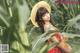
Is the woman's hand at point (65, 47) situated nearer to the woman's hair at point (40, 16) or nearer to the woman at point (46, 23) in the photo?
the woman at point (46, 23)

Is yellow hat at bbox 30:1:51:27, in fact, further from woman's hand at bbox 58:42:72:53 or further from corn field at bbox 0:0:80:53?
woman's hand at bbox 58:42:72:53

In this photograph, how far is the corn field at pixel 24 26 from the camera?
2.39 meters

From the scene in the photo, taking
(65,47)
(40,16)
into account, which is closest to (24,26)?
(40,16)

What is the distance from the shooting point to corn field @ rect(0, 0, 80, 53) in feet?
7.85

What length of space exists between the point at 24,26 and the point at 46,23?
0.26 m

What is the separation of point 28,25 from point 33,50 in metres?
0.29

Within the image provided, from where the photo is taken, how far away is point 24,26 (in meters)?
2.42

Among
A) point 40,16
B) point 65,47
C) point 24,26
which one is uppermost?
point 40,16

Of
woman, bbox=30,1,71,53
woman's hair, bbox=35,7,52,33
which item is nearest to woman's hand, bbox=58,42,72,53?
woman, bbox=30,1,71,53

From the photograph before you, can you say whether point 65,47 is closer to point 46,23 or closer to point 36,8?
point 46,23

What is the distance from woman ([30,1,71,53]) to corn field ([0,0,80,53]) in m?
0.05

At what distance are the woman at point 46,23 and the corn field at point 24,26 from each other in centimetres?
5

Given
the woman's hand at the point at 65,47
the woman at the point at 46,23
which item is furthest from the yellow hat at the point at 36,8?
the woman's hand at the point at 65,47

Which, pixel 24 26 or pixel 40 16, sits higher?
pixel 40 16
